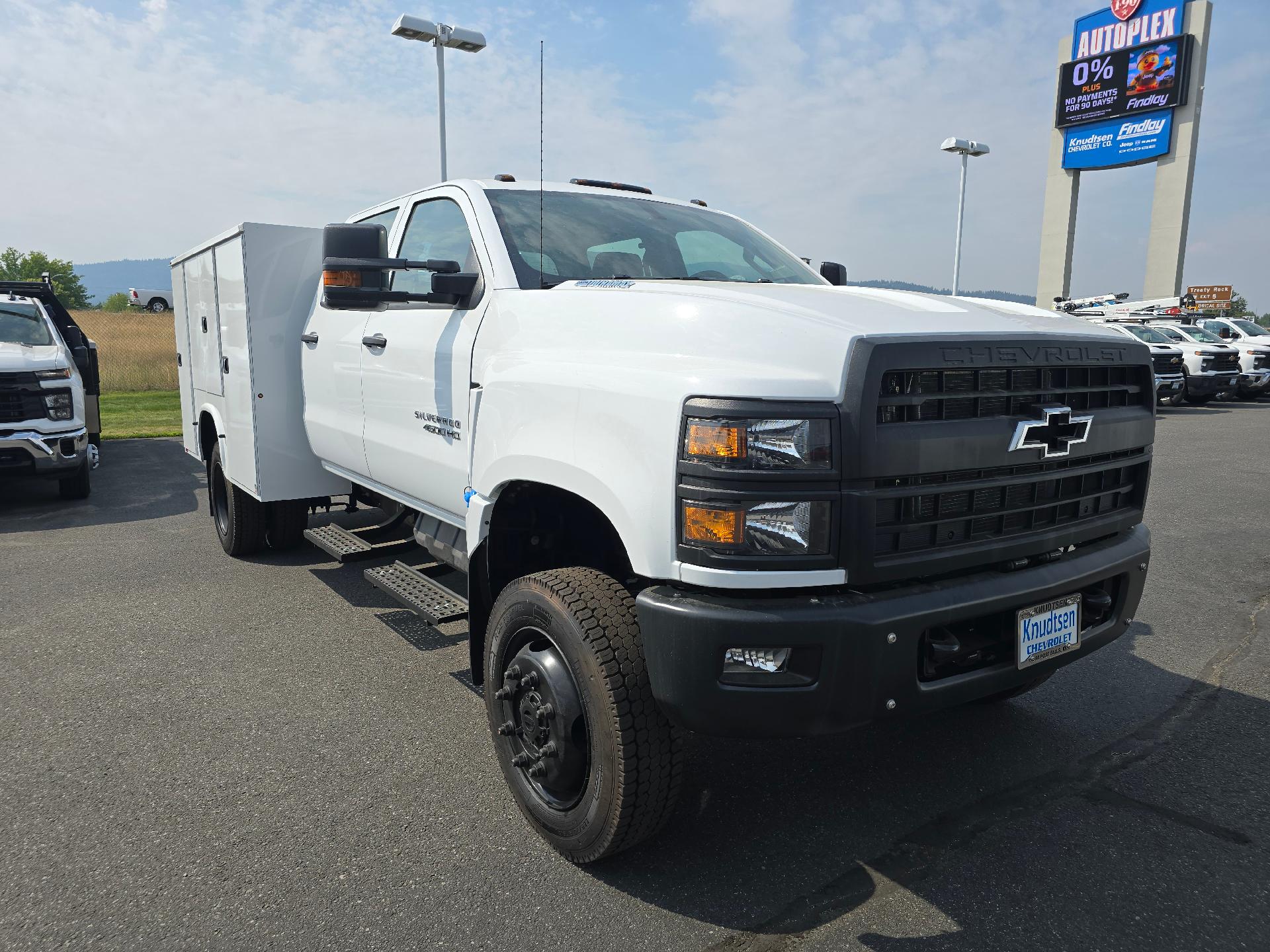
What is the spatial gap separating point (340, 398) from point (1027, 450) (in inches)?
129

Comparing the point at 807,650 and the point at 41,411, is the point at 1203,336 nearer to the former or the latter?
the point at 41,411

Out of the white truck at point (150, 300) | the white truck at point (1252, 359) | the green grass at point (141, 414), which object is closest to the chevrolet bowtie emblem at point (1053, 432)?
the green grass at point (141, 414)

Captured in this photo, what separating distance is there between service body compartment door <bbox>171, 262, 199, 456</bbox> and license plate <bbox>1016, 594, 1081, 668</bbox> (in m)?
5.91

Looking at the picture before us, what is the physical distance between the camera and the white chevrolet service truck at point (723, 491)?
218 cm

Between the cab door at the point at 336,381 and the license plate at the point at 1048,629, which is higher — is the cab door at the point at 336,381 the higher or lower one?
the higher one

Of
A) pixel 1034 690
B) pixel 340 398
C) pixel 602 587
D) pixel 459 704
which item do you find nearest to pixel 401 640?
pixel 459 704

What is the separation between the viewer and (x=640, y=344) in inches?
99.3

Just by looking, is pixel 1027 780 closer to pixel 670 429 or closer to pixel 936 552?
pixel 936 552

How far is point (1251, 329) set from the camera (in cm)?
2417

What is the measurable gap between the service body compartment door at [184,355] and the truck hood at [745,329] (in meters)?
4.45

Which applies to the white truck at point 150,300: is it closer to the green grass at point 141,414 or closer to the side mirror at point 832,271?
the green grass at point 141,414

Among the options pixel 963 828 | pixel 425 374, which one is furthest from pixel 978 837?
pixel 425 374

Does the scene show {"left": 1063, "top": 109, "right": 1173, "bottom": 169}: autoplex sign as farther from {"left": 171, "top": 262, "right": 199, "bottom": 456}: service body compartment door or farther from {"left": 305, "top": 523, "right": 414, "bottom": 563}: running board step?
{"left": 305, "top": 523, "right": 414, "bottom": 563}: running board step

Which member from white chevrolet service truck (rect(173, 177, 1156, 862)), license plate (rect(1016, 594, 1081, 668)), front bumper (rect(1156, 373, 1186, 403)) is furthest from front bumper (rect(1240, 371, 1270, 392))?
license plate (rect(1016, 594, 1081, 668))
